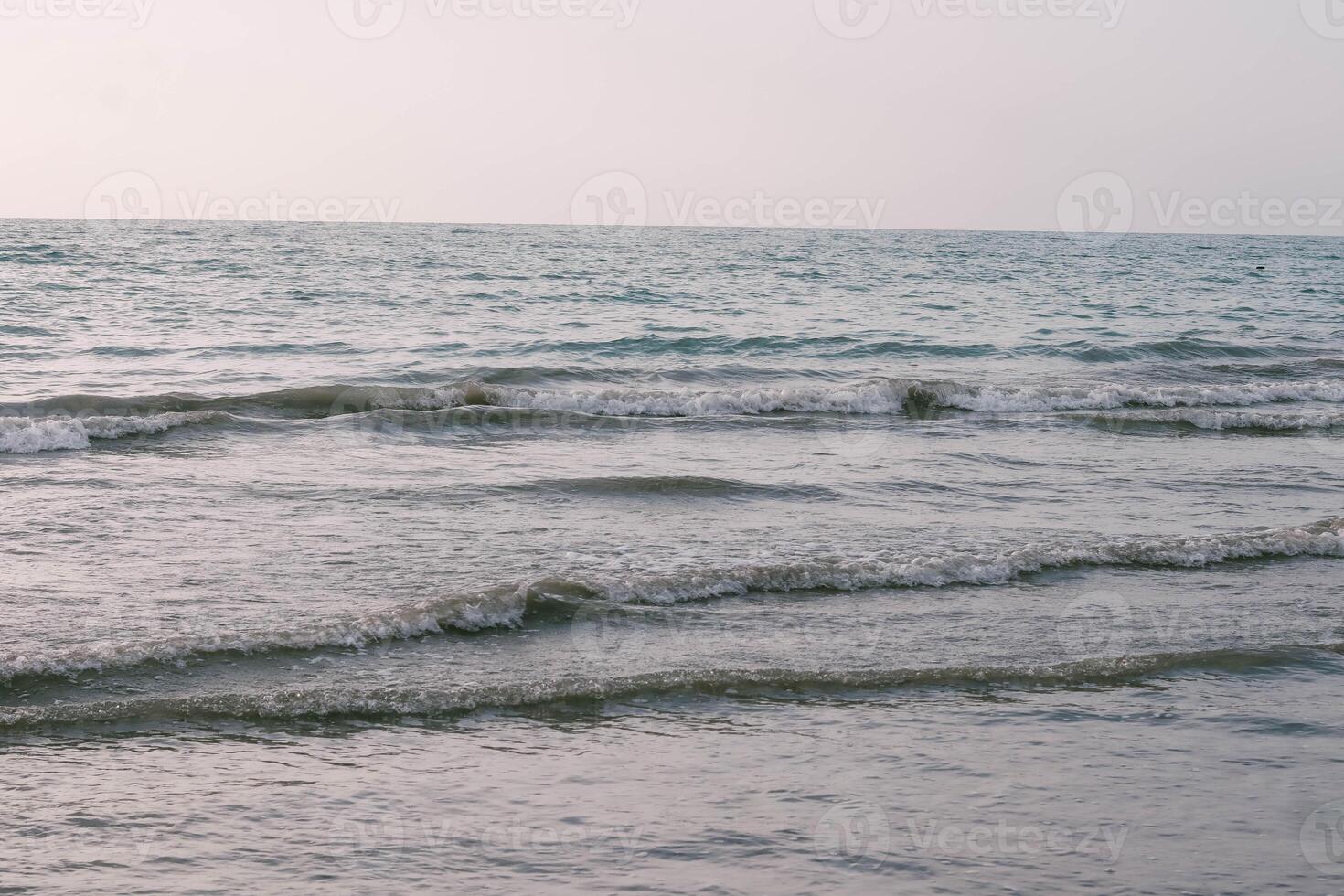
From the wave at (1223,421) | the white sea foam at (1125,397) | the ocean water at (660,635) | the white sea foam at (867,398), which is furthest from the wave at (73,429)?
the wave at (1223,421)

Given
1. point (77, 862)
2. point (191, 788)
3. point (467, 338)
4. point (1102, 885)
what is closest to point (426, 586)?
point (191, 788)

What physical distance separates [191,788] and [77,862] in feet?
2.26

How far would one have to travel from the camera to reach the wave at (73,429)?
43.0ft

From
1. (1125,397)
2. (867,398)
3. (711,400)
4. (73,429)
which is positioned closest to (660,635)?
(73,429)

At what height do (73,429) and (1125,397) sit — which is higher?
(1125,397)

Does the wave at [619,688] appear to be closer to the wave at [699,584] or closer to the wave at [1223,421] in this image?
the wave at [699,584]

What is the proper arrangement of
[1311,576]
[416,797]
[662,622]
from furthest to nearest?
[1311,576] < [662,622] < [416,797]

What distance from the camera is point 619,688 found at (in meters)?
6.40

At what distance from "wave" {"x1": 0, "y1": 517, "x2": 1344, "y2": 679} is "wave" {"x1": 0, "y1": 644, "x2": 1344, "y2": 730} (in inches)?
24.3

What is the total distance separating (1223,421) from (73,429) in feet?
48.6

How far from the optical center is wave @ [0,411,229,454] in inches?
516

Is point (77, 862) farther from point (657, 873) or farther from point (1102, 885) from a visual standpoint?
point (1102, 885)

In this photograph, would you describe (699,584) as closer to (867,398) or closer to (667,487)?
(667,487)

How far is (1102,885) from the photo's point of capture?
4.41 meters
